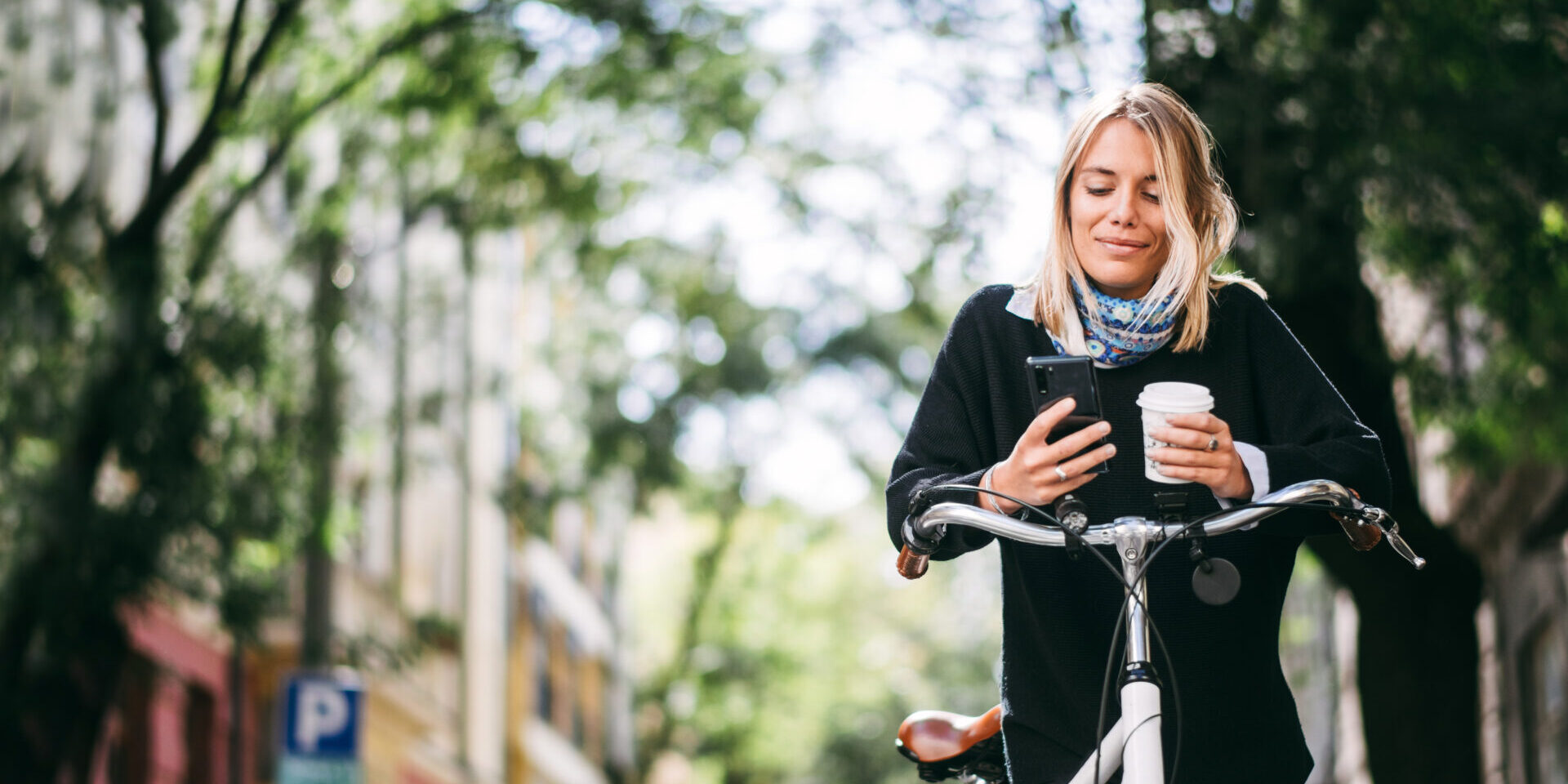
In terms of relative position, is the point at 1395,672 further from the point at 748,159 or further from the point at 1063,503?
the point at 748,159

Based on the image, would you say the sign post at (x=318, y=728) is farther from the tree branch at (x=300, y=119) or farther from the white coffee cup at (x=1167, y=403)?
the white coffee cup at (x=1167, y=403)

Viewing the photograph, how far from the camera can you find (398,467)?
14461 millimetres

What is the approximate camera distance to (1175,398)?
2.45 m

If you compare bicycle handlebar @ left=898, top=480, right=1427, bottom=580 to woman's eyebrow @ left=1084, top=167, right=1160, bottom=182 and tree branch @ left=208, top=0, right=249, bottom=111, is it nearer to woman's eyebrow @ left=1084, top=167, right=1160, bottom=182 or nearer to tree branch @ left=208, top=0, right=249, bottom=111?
woman's eyebrow @ left=1084, top=167, right=1160, bottom=182

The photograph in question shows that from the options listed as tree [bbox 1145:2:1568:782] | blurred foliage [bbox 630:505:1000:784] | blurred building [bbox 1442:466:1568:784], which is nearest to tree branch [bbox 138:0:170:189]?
tree [bbox 1145:2:1568:782]

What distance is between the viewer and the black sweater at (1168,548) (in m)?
2.65

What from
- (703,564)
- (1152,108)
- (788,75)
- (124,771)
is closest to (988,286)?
(1152,108)

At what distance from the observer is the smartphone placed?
8.13ft

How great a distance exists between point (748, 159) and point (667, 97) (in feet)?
10.9

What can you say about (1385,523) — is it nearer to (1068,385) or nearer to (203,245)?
(1068,385)

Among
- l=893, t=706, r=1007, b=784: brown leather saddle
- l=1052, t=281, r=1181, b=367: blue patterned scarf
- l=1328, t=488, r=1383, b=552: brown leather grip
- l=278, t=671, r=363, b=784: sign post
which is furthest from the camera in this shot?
l=278, t=671, r=363, b=784: sign post

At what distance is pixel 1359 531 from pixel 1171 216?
58 cm

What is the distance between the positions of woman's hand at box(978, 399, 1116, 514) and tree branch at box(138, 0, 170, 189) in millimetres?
8504

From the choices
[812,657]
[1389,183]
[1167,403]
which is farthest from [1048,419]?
[812,657]
